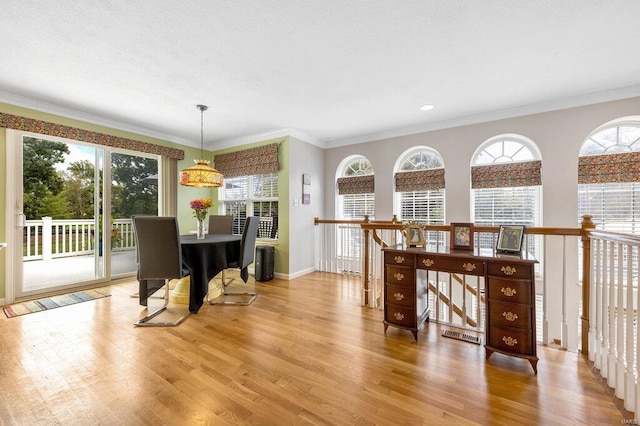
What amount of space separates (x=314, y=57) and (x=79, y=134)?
12.1 ft

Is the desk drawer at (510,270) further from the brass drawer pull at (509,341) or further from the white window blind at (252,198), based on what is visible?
the white window blind at (252,198)

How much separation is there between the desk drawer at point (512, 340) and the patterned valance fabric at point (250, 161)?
3785 millimetres

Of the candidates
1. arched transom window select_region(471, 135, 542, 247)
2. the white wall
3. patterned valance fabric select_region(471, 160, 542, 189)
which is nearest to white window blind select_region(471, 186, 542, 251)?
arched transom window select_region(471, 135, 542, 247)

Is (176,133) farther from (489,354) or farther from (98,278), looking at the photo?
(489,354)

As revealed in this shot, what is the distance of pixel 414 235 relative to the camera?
261 centimetres

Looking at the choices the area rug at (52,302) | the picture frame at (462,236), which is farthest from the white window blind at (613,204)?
the area rug at (52,302)

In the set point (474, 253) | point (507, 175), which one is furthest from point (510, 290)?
point (507, 175)

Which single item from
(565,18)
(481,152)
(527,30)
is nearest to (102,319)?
(527,30)

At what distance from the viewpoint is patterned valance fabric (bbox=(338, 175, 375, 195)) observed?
501 cm

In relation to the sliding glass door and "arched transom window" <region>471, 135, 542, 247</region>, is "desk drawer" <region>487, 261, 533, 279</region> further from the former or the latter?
the sliding glass door

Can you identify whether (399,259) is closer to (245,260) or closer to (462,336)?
(462,336)

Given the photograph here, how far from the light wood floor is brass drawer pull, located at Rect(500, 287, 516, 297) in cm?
54

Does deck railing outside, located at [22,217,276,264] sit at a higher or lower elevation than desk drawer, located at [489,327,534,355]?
higher

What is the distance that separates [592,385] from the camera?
68.4 inches
